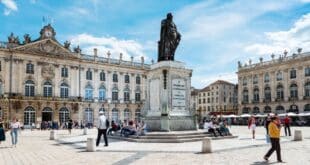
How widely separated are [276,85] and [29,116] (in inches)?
1699

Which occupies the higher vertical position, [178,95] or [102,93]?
[102,93]

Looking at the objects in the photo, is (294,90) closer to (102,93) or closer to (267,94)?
(267,94)

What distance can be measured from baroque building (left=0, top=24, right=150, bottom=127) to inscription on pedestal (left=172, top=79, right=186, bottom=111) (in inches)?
1345

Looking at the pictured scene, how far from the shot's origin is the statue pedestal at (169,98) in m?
18.4

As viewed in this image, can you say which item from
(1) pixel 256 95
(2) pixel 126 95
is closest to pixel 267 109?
(1) pixel 256 95

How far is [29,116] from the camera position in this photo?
4759cm

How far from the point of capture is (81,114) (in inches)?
2108

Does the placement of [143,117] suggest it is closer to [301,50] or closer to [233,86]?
[301,50]

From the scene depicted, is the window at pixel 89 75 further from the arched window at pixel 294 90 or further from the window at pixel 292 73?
the arched window at pixel 294 90

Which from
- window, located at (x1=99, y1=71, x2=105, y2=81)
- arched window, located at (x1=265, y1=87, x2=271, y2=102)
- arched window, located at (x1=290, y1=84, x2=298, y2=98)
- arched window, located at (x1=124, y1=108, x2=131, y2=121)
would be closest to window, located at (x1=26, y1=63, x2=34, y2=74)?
window, located at (x1=99, y1=71, x2=105, y2=81)

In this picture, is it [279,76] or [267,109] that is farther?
[267,109]

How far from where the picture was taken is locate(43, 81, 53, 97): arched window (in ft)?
164

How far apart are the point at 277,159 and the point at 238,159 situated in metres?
1.21

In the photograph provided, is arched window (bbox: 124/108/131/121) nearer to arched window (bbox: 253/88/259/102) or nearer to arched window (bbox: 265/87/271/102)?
arched window (bbox: 253/88/259/102)
